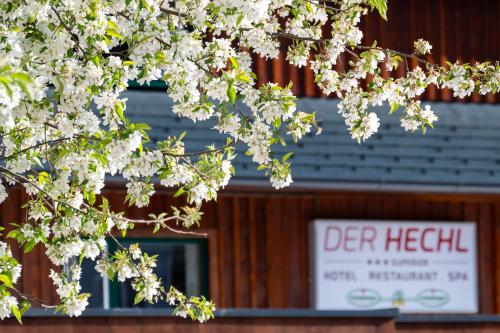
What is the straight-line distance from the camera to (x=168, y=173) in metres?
9.27

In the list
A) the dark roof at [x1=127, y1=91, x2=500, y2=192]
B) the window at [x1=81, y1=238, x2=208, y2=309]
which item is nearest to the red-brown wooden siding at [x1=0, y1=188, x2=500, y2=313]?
the window at [x1=81, y1=238, x2=208, y2=309]

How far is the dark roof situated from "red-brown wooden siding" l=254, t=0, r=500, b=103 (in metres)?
0.45

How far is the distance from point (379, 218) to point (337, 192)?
1010 millimetres

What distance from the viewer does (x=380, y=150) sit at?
1627 cm

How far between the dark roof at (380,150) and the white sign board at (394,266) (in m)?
1.02

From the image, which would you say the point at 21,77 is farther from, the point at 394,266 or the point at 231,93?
the point at 394,266

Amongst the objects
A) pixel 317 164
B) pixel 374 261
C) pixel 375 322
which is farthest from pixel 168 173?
pixel 374 261

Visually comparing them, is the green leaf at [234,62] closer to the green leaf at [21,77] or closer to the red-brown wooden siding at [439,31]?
the green leaf at [21,77]

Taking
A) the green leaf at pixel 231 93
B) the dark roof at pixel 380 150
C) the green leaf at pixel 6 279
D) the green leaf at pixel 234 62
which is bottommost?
the green leaf at pixel 6 279

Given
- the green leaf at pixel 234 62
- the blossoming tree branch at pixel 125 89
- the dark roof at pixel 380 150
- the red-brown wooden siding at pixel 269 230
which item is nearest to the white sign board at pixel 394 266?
the red-brown wooden siding at pixel 269 230

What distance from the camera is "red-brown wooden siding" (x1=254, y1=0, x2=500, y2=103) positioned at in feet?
57.1

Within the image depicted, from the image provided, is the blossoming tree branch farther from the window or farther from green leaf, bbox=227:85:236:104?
the window

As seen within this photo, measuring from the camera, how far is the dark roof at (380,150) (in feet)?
51.1

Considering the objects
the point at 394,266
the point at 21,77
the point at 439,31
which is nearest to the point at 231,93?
the point at 21,77
